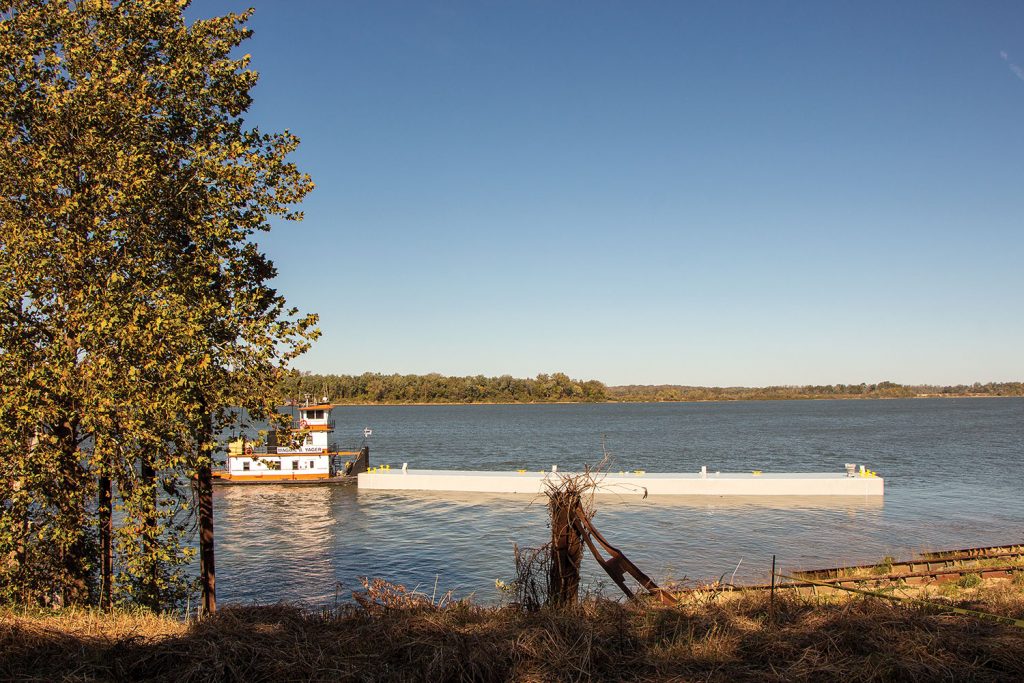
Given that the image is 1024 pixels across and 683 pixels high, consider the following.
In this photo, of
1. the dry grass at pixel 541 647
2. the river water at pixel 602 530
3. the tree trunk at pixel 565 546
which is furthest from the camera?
the river water at pixel 602 530

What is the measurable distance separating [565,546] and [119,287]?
843 cm

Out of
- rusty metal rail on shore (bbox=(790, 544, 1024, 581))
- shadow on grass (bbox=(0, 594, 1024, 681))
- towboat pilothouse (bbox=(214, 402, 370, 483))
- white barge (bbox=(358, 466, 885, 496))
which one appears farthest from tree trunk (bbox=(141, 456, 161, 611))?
towboat pilothouse (bbox=(214, 402, 370, 483))

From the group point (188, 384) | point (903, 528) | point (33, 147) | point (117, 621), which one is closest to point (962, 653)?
point (117, 621)

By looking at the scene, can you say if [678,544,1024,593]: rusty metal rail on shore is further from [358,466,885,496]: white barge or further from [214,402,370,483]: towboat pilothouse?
[214,402,370,483]: towboat pilothouse

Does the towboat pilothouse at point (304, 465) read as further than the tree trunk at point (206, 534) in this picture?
Yes

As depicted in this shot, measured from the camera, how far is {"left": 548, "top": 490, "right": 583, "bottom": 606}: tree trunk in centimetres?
686

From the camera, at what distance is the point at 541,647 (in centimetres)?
474

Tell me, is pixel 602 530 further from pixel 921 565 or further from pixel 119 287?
pixel 119 287

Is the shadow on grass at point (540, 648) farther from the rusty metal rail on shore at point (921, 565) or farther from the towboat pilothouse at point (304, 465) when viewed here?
the towboat pilothouse at point (304, 465)

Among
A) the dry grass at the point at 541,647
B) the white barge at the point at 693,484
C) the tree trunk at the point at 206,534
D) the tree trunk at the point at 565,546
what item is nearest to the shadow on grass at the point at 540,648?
the dry grass at the point at 541,647

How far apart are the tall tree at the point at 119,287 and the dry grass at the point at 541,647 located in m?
4.85

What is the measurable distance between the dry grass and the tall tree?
485 cm

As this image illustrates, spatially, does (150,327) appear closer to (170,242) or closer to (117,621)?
(170,242)

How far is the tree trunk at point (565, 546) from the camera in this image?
6859 millimetres
